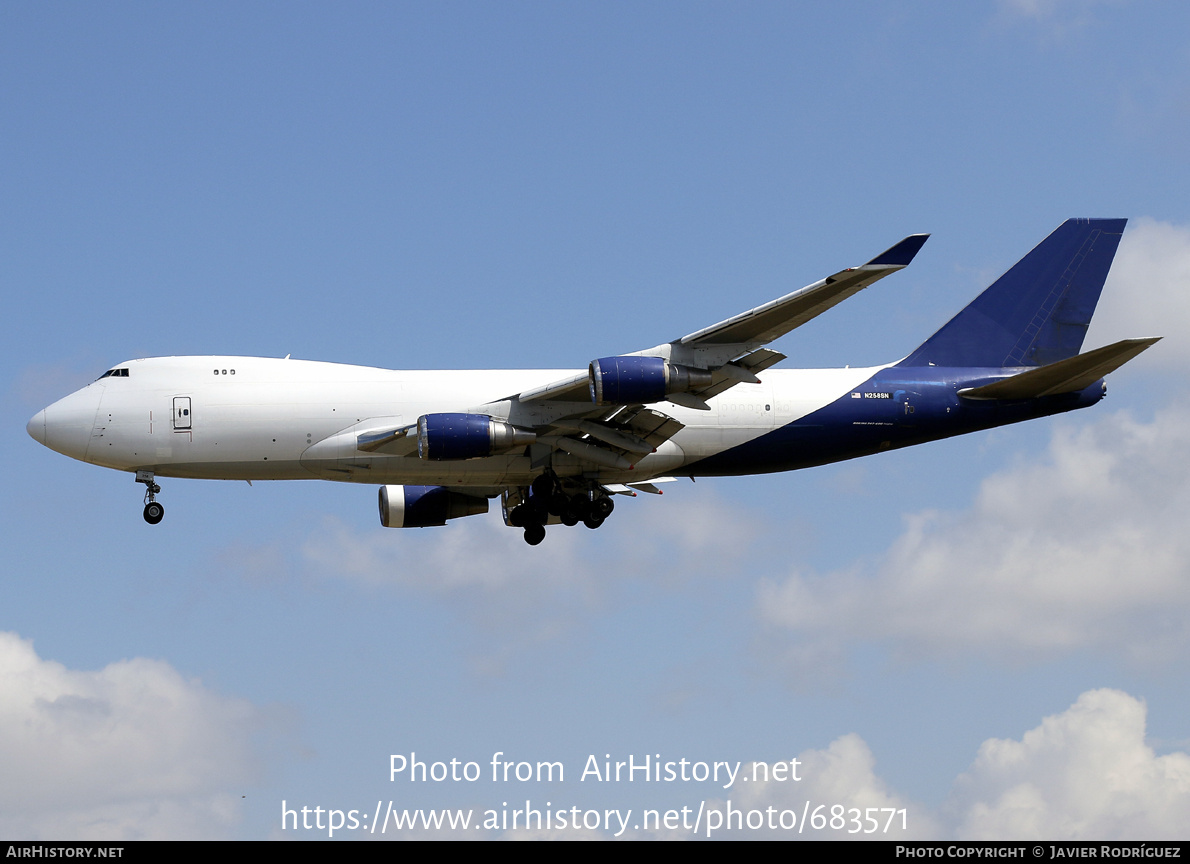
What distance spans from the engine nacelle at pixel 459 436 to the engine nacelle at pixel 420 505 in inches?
270

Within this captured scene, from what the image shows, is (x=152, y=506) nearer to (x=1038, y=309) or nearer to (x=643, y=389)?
(x=643, y=389)

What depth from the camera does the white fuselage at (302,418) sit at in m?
36.4

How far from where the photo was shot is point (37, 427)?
37219 mm

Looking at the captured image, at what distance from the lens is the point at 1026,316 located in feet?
137

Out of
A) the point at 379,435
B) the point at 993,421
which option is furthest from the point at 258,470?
the point at 993,421

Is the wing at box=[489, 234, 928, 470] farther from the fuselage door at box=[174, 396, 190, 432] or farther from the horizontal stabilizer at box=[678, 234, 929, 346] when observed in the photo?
the fuselage door at box=[174, 396, 190, 432]

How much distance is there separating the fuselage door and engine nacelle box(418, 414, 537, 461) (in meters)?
6.47

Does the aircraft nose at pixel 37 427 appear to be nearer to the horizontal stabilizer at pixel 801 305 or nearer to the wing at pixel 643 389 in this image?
the wing at pixel 643 389

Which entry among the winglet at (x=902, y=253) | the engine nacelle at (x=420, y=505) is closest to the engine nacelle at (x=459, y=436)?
the engine nacelle at (x=420, y=505)

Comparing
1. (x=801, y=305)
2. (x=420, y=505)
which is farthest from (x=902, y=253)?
(x=420, y=505)
